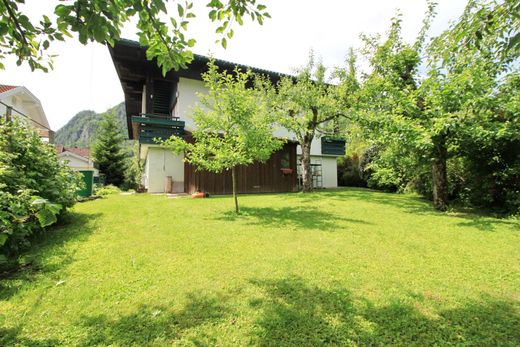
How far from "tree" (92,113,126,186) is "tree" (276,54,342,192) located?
21323 millimetres

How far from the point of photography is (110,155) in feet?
86.8

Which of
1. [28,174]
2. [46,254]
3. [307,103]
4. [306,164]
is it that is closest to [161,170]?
[306,164]

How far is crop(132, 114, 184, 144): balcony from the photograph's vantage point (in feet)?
41.6

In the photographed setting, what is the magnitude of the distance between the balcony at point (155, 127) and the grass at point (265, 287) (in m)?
7.98

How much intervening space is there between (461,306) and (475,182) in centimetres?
816

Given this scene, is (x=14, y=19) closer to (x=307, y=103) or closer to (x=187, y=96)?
(x=307, y=103)

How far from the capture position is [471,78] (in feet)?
22.7

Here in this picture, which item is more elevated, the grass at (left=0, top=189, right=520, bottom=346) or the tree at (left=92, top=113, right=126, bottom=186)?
the tree at (left=92, top=113, right=126, bottom=186)

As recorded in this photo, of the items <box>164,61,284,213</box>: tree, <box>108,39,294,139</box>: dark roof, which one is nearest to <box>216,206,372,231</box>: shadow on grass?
<box>164,61,284,213</box>: tree

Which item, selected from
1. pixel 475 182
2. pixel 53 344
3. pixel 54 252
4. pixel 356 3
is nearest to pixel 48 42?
pixel 53 344

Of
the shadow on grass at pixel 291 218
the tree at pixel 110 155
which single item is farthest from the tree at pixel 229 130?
the tree at pixel 110 155

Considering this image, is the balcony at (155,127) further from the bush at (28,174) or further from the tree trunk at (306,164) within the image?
the tree trunk at (306,164)

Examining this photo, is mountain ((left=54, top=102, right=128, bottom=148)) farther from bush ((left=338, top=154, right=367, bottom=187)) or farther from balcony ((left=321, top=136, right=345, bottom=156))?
balcony ((left=321, top=136, right=345, bottom=156))

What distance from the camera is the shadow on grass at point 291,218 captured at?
20.0 ft
